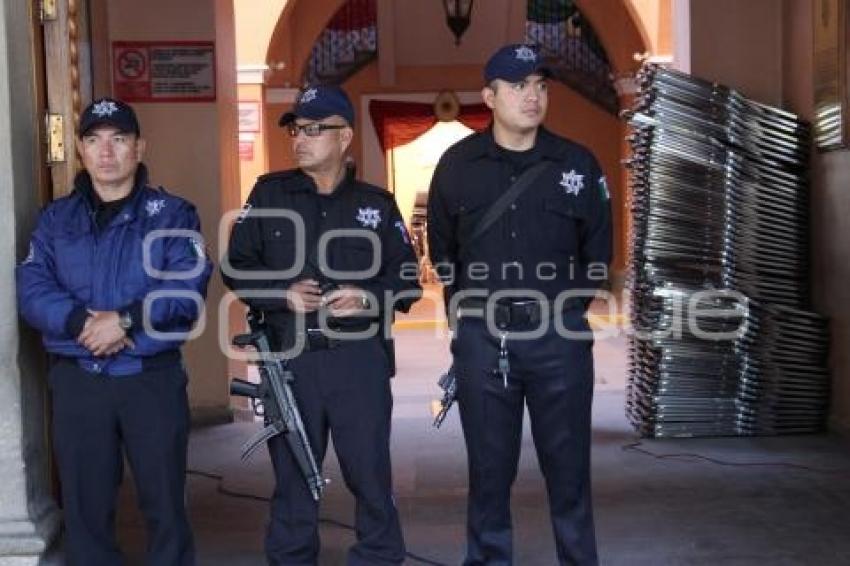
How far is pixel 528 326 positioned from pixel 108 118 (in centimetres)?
142

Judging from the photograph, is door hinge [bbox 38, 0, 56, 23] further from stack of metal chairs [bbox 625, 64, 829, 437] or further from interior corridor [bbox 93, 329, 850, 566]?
stack of metal chairs [bbox 625, 64, 829, 437]

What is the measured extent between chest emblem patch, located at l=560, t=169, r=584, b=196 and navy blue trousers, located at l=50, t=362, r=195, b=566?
132 cm

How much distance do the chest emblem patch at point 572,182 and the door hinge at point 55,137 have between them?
159 centimetres

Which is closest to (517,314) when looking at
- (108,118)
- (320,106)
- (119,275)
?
(320,106)

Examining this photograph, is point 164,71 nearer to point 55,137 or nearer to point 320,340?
point 55,137

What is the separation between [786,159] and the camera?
7062 mm

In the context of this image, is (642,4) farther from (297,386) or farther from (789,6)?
(297,386)

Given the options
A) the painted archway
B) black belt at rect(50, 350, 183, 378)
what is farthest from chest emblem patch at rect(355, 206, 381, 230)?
the painted archway

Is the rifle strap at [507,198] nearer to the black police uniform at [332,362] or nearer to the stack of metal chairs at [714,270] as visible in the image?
the black police uniform at [332,362]

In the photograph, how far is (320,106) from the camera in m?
4.04

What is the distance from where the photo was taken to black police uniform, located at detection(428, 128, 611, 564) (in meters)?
4.10

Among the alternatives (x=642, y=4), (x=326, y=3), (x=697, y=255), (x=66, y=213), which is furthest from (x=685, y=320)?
(x=326, y=3)

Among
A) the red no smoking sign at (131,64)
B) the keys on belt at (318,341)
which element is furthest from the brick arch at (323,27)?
the keys on belt at (318,341)

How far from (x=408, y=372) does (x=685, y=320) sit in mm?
4326
